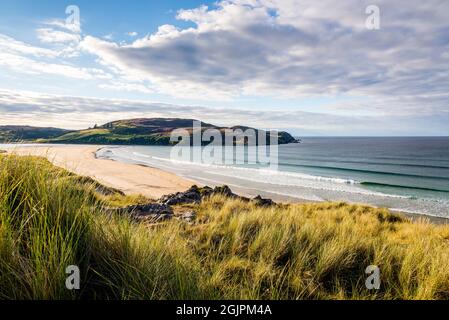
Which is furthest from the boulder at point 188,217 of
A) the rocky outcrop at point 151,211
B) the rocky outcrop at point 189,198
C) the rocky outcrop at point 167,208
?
the rocky outcrop at point 189,198

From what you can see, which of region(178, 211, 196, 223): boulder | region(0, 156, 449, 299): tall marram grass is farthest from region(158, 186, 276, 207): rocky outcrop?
region(0, 156, 449, 299): tall marram grass

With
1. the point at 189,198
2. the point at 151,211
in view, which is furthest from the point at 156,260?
the point at 189,198

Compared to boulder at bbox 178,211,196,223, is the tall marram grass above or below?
above

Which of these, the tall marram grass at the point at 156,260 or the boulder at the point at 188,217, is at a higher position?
the tall marram grass at the point at 156,260

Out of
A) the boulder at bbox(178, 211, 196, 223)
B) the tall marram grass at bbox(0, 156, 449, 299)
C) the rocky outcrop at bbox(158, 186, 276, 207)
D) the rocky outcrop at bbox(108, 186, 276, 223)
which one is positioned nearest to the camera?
the tall marram grass at bbox(0, 156, 449, 299)

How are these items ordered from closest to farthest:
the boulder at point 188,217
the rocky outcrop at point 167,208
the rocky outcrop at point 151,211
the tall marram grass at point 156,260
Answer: the tall marram grass at point 156,260 < the rocky outcrop at point 167,208 < the boulder at point 188,217 < the rocky outcrop at point 151,211

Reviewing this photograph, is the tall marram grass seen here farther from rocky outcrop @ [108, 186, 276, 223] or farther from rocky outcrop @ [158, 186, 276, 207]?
rocky outcrop @ [158, 186, 276, 207]

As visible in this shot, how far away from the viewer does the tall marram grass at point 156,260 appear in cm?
307

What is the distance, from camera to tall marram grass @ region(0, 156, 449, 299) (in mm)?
Answer: 3066

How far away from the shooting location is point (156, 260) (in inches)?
140

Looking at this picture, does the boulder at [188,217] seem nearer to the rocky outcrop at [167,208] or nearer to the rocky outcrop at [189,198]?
the rocky outcrop at [167,208]

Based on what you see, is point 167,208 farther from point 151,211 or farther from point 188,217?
point 188,217

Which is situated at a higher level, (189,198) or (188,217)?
(188,217)
